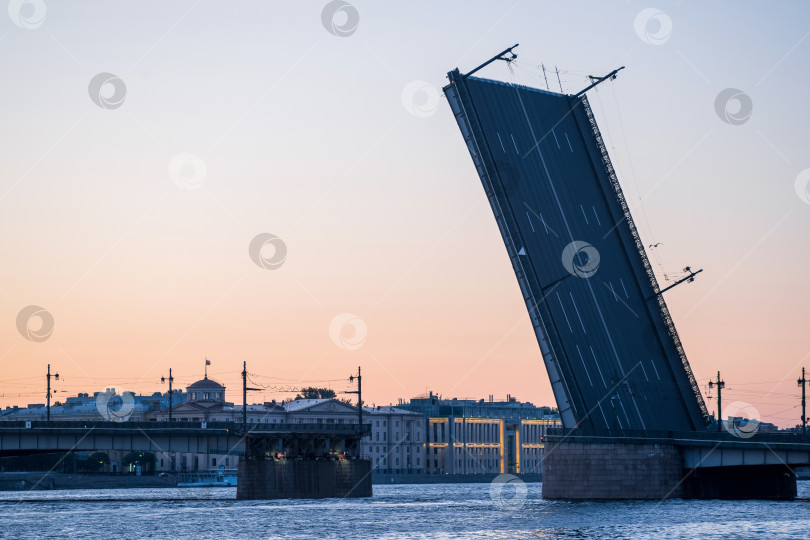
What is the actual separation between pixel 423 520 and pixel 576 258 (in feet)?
36.1

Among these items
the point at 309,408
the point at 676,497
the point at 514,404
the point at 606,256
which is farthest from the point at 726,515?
the point at 514,404

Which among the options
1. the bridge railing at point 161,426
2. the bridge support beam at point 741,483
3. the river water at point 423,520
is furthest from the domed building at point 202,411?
the bridge support beam at point 741,483

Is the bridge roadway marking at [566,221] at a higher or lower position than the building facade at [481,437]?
higher

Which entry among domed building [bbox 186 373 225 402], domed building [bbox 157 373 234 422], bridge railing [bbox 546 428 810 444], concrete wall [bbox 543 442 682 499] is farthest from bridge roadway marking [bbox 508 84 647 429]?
domed building [bbox 186 373 225 402]

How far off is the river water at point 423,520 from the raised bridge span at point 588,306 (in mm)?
1522

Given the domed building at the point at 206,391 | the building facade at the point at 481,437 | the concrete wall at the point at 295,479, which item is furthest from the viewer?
the domed building at the point at 206,391

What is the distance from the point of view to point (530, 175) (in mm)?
50594

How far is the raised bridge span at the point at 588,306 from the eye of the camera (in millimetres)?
49812

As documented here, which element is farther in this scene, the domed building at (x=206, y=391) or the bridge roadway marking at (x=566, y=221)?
the domed building at (x=206, y=391)

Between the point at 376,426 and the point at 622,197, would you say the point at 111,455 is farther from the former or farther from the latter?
the point at 622,197

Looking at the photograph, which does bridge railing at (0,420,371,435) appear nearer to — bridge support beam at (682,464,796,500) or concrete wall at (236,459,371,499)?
concrete wall at (236,459,371,499)

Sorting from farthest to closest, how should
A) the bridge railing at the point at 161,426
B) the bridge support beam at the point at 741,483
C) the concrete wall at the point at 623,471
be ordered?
the bridge railing at the point at 161,426 < the bridge support beam at the point at 741,483 < the concrete wall at the point at 623,471

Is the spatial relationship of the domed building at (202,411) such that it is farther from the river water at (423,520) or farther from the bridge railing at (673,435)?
the bridge railing at (673,435)

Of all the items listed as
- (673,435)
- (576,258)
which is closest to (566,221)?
(576,258)
